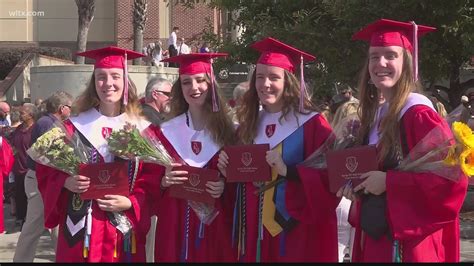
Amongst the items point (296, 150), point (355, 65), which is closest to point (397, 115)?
A: point (296, 150)

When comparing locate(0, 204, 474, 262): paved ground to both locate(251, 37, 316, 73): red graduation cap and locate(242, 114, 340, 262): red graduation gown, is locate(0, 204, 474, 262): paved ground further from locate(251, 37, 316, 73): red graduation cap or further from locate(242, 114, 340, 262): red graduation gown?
locate(251, 37, 316, 73): red graduation cap

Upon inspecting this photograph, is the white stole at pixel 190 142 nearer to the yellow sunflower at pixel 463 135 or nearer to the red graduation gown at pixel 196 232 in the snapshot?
the red graduation gown at pixel 196 232

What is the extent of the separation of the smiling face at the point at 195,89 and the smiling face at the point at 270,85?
410 mm

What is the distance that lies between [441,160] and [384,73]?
1.96ft

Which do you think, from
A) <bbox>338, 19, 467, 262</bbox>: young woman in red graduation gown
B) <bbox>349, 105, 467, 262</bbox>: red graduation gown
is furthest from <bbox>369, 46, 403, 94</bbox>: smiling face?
<bbox>349, 105, 467, 262</bbox>: red graduation gown

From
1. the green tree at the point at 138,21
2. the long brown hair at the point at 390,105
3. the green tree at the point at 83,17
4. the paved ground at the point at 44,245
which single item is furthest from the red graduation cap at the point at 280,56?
the green tree at the point at 83,17

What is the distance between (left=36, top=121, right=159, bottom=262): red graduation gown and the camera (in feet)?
15.9

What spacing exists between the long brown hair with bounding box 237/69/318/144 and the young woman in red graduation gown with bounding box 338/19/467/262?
2.25ft

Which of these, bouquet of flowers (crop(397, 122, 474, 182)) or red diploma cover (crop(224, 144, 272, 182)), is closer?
bouquet of flowers (crop(397, 122, 474, 182))

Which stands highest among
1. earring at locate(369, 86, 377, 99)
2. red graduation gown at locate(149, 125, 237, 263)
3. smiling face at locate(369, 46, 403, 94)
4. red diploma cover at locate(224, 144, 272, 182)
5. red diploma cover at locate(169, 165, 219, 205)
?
smiling face at locate(369, 46, 403, 94)

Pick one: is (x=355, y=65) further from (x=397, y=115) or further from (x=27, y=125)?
(x=397, y=115)

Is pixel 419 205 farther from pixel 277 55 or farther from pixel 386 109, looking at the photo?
pixel 277 55

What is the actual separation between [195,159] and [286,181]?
2.11 ft

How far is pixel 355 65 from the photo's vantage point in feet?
36.1
